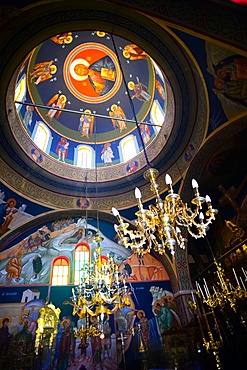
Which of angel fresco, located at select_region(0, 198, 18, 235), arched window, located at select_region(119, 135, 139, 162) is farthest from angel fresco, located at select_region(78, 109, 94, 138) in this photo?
angel fresco, located at select_region(0, 198, 18, 235)

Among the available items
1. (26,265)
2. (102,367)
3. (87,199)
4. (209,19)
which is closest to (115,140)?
(87,199)

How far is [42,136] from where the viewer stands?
11.4 m

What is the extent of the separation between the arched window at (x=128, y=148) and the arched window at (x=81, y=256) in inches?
184

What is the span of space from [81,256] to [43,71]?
8488 millimetres

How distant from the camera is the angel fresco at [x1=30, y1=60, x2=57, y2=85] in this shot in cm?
1005

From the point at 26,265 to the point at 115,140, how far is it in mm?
7374

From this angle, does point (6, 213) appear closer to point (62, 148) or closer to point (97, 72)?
point (62, 148)

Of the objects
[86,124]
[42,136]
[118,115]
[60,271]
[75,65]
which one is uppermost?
[75,65]

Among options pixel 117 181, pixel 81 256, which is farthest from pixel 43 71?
pixel 81 256

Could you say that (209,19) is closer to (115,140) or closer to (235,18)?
(235,18)

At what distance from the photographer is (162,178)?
10.5 metres

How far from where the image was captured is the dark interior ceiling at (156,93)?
4.83 metres

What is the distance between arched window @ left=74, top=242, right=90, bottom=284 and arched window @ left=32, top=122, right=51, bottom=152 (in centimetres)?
487

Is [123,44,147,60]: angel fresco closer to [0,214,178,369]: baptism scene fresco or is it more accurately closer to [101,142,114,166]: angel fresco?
[101,142,114,166]: angel fresco
